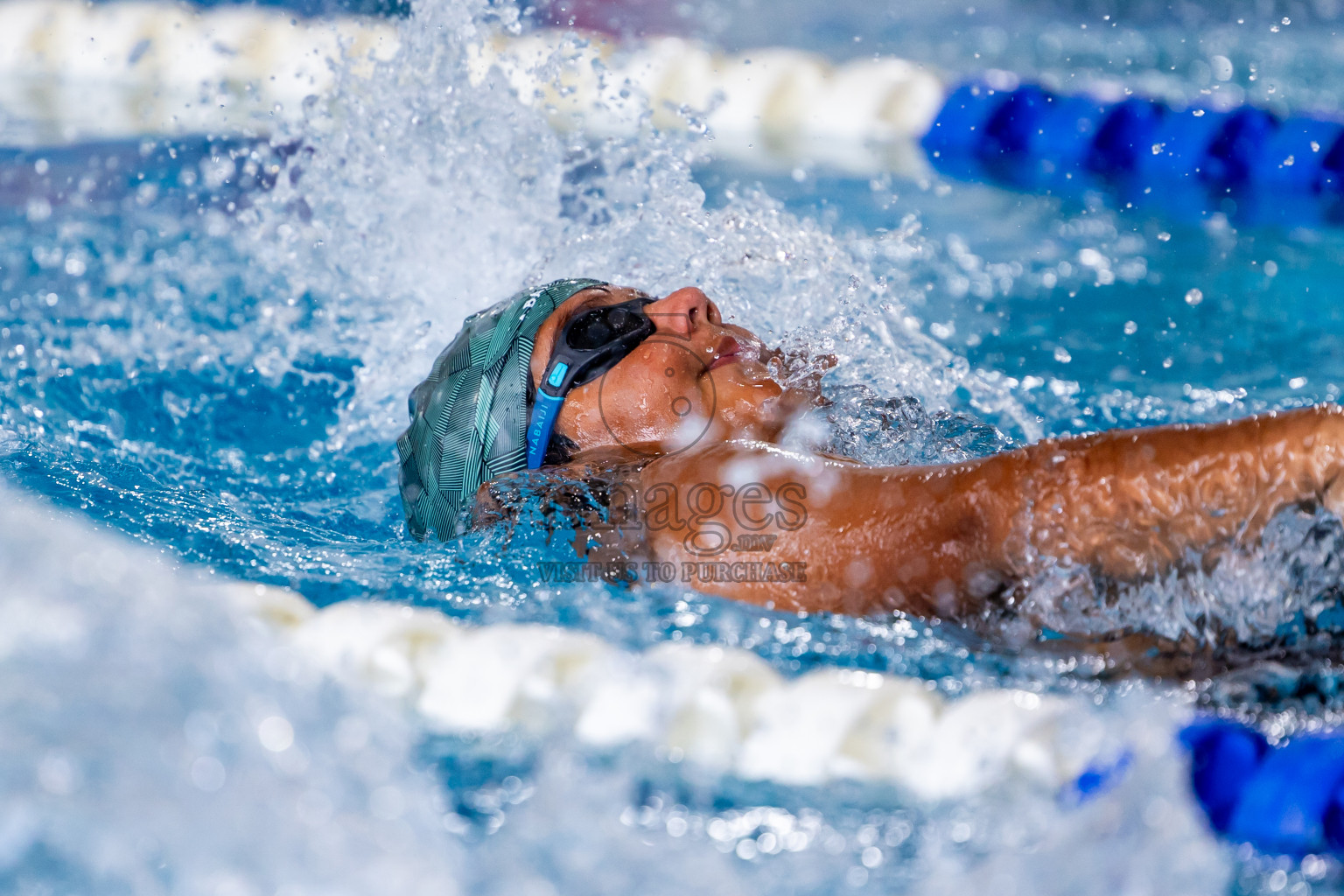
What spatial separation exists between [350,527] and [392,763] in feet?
3.93

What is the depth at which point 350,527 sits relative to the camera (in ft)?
7.46

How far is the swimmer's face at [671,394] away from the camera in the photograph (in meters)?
1.90

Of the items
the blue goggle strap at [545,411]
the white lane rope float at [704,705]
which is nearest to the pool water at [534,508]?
the white lane rope float at [704,705]

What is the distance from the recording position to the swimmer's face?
1.90 meters

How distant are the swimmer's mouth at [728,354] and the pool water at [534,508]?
251 mm

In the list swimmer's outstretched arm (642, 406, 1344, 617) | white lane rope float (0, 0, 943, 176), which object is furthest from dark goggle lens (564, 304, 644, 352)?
white lane rope float (0, 0, 943, 176)

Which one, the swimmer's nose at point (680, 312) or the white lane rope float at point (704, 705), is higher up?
the swimmer's nose at point (680, 312)

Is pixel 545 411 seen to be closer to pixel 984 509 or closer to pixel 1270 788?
pixel 984 509

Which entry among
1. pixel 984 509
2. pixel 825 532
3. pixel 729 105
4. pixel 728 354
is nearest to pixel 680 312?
pixel 728 354

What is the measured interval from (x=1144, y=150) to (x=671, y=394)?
8.92ft

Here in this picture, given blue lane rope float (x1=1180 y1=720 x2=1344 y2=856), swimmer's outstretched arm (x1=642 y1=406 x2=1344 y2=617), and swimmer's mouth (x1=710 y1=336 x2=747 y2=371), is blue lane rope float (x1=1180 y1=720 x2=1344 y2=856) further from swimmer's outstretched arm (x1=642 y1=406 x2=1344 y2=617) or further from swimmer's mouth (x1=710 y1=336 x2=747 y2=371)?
swimmer's mouth (x1=710 y1=336 x2=747 y2=371)

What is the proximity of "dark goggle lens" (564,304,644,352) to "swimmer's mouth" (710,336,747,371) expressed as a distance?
0.14 m

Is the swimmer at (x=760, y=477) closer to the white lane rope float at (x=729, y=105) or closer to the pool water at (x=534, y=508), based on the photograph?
the pool water at (x=534, y=508)

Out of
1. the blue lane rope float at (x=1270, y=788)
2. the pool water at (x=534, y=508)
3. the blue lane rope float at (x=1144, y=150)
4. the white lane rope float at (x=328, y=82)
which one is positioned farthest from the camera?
the white lane rope float at (x=328, y=82)
